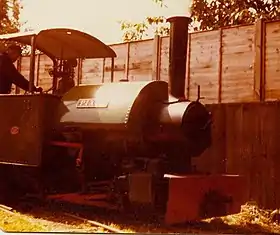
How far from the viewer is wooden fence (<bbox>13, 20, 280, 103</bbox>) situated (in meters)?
4.23

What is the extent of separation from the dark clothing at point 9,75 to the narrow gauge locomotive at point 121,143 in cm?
21

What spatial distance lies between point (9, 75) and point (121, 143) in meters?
1.40

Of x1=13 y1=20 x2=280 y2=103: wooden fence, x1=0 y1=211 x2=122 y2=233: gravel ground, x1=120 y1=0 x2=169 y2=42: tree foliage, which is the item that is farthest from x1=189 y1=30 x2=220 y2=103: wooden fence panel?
x1=0 y1=211 x2=122 y2=233: gravel ground

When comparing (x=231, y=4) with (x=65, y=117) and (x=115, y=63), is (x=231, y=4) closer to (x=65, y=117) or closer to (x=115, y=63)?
(x=115, y=63)

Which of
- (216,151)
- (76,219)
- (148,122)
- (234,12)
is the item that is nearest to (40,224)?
(76,219)

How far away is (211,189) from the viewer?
3525 mm

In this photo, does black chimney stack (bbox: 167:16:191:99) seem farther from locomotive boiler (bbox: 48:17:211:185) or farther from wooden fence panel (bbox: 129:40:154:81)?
wooden fence panel (bbox: 129:40:154:81)

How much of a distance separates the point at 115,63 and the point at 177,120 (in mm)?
1744

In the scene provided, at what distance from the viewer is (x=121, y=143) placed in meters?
3.87

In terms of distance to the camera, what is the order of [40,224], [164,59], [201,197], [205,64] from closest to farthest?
[201,197]
[40,224]
[205,64]
[164,59]

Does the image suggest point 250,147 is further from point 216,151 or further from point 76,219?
point 76,219

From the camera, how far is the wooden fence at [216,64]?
167 inches

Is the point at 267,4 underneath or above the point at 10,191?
above

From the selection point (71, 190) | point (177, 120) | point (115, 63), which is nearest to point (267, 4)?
point (115, 63)
